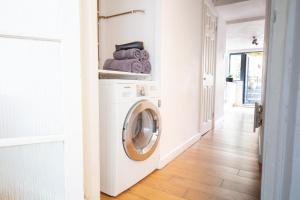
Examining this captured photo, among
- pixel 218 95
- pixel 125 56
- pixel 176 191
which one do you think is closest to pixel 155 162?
pixel 176 191

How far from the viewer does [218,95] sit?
12.7 feet

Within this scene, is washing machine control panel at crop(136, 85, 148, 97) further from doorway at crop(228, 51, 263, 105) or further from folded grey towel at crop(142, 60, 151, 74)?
doorway at crop(228, 51, 263, 105)

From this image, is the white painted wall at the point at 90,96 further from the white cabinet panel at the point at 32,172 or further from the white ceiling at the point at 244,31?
the white ceiling at the point at 244,31

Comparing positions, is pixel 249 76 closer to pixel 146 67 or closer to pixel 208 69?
pixel 208 69

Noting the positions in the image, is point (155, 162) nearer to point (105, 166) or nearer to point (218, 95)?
point (105, 166)

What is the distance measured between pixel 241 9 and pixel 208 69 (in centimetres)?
131

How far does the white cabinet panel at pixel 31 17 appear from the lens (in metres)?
0.75

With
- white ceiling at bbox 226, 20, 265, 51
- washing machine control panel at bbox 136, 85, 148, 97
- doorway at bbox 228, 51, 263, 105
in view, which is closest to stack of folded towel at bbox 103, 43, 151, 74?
washing machine control panel at bbox 136, 85, 148, 97

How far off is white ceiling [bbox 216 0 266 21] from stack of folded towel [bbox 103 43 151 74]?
2176mm

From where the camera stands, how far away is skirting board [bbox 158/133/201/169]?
1.95m

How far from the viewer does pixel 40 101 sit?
0.85 metres

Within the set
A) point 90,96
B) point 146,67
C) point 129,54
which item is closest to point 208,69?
point 146,67

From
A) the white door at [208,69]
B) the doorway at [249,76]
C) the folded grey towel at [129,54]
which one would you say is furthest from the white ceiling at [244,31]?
the folded grey towel at [129,54]

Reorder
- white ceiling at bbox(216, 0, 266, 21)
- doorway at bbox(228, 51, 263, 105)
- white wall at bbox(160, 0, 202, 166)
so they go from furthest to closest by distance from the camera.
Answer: doorway at bbox(228, 51, 263, 105) < white ceiling at bbox(216, 0, 266, 21) < white wall at bbox(160, 0, 202, 166)
